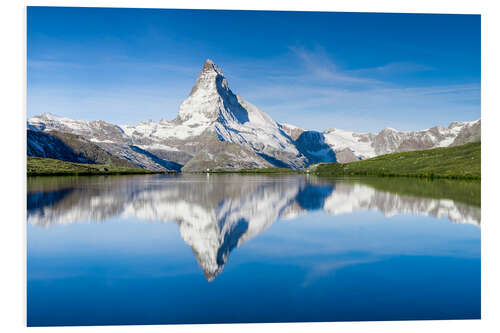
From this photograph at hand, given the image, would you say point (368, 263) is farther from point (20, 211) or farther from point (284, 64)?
point (284, 64)

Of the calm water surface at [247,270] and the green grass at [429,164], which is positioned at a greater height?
the green grass at [429,164]

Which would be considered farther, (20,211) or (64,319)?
(20,211)

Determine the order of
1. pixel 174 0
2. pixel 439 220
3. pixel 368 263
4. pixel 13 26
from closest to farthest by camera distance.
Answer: pixel 368 263
pixel 13 26
pixel 174 0
pixel 439 220

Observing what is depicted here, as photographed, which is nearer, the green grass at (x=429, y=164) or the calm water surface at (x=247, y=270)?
the calm water surface at (x=247, y=270)

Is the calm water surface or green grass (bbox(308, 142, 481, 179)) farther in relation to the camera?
green grass (bbox(308, 142, 481, 179))

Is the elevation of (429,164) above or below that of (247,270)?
above

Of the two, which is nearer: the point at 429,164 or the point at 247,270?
the point at 247,270

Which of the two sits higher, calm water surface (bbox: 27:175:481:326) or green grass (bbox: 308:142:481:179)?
green grass (bbox: 308:142:481:179)
